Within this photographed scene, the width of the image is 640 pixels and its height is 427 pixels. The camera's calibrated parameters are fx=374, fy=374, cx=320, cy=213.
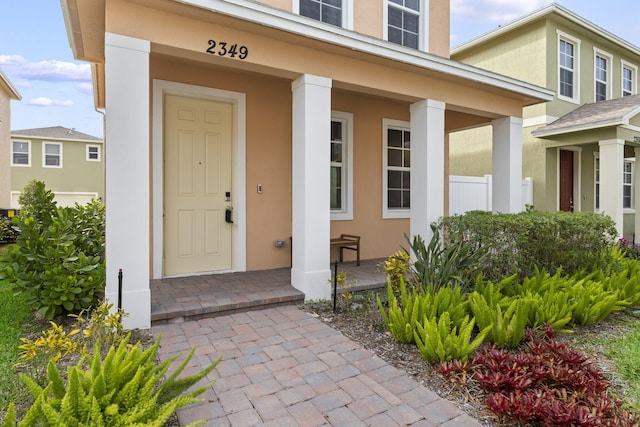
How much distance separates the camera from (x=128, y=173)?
3.62m

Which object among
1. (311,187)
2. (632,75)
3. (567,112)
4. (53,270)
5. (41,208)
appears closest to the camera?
(53,270)

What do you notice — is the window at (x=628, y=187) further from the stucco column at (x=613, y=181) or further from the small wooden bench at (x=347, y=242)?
the small wooden bench at (x=347, y=242)

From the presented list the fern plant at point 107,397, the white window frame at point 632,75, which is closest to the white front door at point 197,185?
the fern plant at point 107,397

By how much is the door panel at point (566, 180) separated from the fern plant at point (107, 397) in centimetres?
1128

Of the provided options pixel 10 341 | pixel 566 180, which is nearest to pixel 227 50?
pixel 10 341

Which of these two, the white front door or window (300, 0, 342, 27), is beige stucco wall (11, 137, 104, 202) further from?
window (300, 0, 342, 27)

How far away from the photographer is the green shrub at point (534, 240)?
484cm

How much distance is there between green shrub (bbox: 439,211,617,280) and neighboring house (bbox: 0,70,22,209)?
15.9 m

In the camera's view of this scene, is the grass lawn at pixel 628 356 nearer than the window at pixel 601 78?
Yes

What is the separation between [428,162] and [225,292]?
349cm

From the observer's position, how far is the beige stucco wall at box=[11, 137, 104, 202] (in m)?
18.9

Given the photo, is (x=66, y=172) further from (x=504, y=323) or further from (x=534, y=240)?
(x=504, y=323)

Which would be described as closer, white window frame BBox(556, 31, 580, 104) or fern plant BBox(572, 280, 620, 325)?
fern plant BBox(572, 280, 620, 325)

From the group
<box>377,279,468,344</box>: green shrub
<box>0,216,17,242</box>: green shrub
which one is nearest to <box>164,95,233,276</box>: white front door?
<box>377,279,468,344</box>: green shrub
